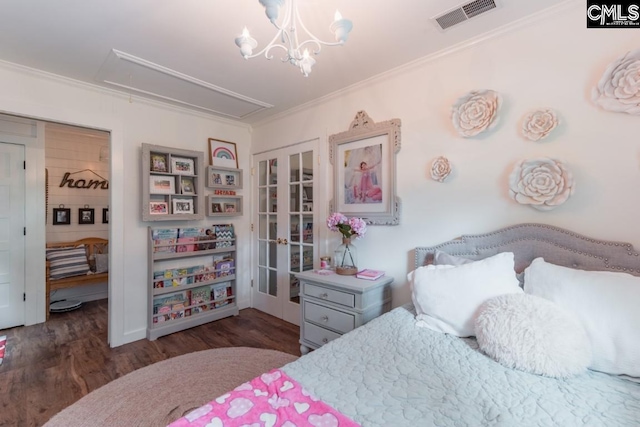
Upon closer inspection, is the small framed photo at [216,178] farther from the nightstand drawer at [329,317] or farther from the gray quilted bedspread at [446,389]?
the gray quilted bedspread at [446,389]

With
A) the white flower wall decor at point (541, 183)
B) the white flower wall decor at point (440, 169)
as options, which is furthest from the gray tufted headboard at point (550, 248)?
the white flower wall decor at point (440, 169)

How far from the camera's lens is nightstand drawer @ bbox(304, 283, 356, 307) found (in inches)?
85.0

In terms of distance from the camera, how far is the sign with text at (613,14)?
4.88 feet

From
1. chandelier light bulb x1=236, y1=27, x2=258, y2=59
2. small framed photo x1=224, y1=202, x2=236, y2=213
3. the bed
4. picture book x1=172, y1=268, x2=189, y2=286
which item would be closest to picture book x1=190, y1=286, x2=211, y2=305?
picture book x1=172, y1=268, x2=189, y2=286

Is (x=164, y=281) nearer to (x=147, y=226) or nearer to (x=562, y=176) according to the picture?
(x=147, y=226)

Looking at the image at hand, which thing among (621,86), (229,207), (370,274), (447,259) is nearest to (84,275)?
(229,207)

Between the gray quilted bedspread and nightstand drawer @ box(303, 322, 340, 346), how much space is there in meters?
1.02

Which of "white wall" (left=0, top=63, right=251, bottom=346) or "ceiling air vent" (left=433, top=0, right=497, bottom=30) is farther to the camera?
"white wall" (left=0, top=63, right=251, bottom=346)

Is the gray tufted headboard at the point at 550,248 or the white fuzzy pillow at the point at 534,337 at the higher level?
the gray tufted headboard at the point at 550,248

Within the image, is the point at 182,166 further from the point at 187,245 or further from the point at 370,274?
the point at 370,274

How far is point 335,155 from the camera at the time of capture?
110 inches

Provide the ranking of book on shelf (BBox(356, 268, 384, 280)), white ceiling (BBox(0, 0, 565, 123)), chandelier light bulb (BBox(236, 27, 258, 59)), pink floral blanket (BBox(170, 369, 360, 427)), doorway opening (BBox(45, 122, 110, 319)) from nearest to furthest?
pink floral blanket (BBox(170, 369, 360, 427)), chandelier light bulb (BBox(236, 27, 258, 59)), white ceiling (BBox(0, 0, 565, 123)), book on shelf (BBox(356, 268, 384, 280)), doorway opening (BBox(45, 122, 110, 319))

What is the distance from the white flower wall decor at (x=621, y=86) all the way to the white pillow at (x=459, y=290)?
0.92m

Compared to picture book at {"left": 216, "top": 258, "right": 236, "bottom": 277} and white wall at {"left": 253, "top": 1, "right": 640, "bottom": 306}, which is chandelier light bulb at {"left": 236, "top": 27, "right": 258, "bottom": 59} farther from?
picture book at {"left": 216, "top": 258, "right": 236, "bottom": 277}
